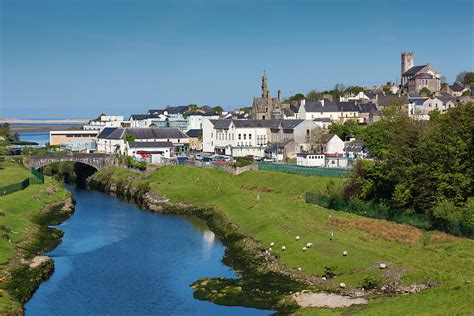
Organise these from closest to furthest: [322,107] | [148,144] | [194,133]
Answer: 1. [148,144]
2. [322,107]
3. [194,133]

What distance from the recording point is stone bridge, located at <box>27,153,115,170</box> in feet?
333

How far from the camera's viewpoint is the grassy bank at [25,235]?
40062mm

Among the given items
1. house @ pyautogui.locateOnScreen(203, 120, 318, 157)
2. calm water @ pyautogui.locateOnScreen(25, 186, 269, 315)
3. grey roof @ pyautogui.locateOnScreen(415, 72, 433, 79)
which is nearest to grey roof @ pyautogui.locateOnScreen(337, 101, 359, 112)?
house @ pyautogui.locateOnScreen(203, 120, 318, 157)

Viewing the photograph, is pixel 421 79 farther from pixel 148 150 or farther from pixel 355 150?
pixel 148 150

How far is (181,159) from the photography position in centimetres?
10331

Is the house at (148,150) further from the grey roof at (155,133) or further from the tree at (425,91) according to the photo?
the tree at (425,91)

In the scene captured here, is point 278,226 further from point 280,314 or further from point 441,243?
point 280,314

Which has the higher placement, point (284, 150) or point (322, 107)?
point (322, 107)

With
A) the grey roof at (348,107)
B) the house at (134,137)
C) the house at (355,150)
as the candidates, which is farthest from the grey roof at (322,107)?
the house at (355,150)

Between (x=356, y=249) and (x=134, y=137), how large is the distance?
78.8 m

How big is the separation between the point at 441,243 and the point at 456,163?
8616 mm

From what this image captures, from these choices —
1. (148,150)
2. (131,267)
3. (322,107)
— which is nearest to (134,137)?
(148,150)

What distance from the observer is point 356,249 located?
148 ft

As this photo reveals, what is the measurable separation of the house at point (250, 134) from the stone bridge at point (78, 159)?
69.0ft
